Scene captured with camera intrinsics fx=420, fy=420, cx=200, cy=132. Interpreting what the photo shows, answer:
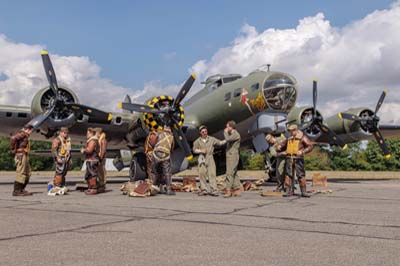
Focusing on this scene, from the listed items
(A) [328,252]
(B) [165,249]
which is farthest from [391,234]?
(B) [165,249]

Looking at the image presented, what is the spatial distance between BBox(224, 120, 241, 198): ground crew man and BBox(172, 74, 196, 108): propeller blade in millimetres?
5012

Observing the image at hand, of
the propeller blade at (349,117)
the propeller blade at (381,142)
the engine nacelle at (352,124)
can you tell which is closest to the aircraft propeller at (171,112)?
the propeller blade at (349,117)

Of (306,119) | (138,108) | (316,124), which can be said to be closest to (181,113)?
(138,108)

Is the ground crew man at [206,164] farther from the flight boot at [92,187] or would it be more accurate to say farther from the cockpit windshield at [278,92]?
the cockpit windshield at [278,92]

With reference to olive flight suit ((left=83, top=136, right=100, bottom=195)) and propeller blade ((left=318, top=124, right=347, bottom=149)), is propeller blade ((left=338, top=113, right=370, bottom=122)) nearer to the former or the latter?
propeller blade ((left=318, top=124, right=347, bottom=149))

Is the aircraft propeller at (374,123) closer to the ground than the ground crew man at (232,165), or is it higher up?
higher up

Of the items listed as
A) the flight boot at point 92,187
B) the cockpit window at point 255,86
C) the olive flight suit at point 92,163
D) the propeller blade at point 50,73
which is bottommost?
the flight boot at point 92,187

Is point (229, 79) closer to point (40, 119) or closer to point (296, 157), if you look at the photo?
point (40, 119)

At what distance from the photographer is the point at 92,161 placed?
11828 mm

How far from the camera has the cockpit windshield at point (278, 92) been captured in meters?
16.2

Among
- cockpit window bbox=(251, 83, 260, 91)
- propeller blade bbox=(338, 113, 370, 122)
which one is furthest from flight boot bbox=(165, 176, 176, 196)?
propeller blade bbox=(338, 113, 370, 122)

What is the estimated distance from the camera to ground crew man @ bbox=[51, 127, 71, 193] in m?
11.5

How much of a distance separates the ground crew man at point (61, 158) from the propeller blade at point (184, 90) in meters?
5.10

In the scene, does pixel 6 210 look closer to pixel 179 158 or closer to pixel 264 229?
pixel 264 229
